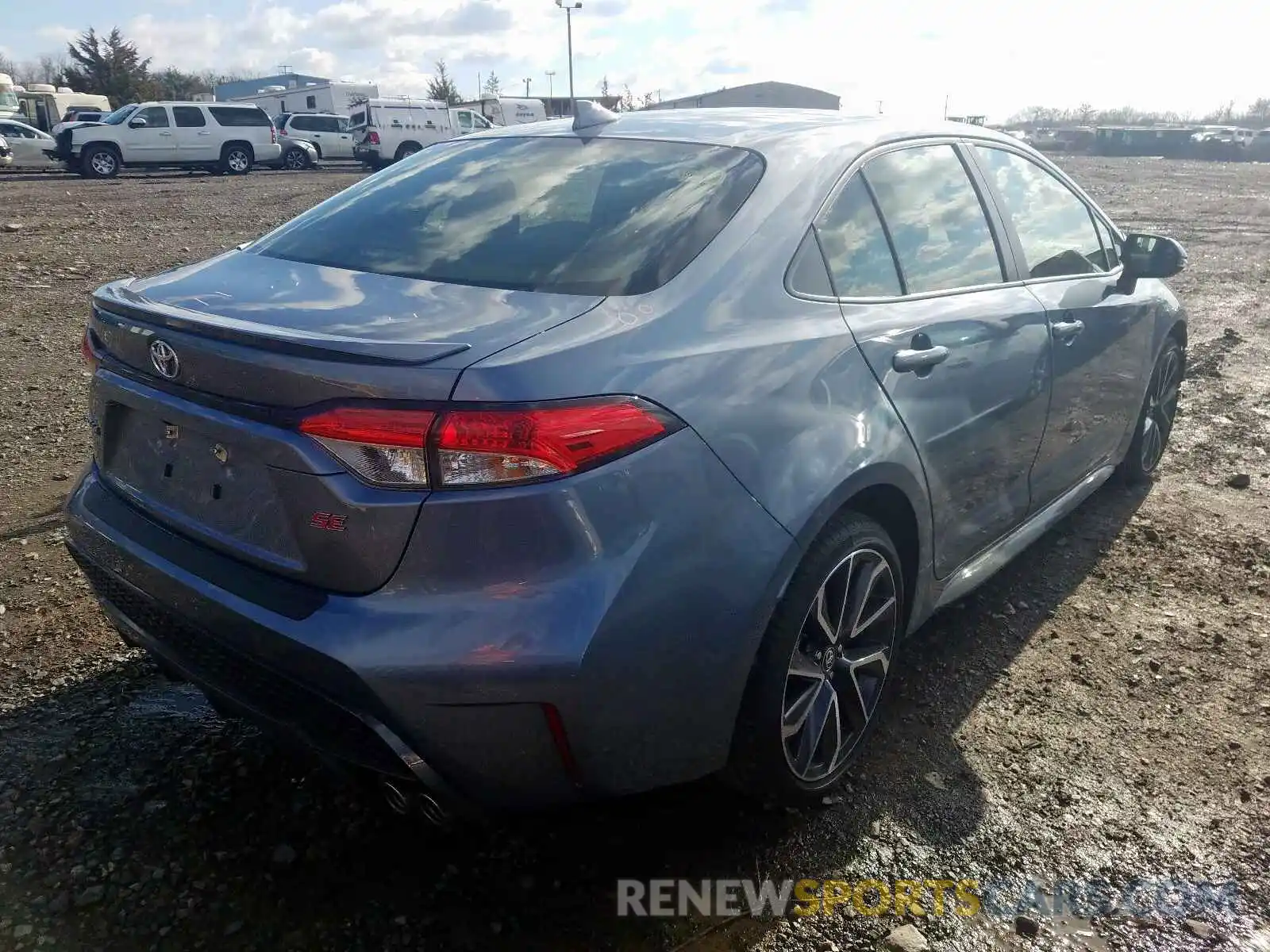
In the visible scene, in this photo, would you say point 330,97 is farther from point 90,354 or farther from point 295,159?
point 90,354

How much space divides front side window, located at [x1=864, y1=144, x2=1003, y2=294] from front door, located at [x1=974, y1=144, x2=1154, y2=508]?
0.21m

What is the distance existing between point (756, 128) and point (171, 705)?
231 centimetres

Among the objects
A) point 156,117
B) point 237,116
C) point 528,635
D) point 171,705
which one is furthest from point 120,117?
point 528,635

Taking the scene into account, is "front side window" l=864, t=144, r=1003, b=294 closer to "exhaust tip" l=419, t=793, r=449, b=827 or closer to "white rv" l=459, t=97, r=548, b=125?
"exhaust tip" l=419, t=793, r=449, b=827

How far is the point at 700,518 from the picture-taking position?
1960 millimetres

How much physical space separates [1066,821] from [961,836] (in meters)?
0.29

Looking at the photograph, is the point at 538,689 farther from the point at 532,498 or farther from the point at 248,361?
the point at 248,361

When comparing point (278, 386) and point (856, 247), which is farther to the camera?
point (856, 247)

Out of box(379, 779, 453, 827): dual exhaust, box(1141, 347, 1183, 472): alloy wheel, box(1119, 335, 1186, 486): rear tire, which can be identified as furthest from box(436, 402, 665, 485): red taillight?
box(1141, 347, 1183, 472): alloy wheel

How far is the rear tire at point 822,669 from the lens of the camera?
219 cm

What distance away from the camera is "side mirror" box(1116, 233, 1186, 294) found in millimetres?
3928

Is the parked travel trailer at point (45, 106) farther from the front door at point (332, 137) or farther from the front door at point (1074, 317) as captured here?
the front door at point (1074, 317)

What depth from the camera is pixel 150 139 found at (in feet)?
81.7

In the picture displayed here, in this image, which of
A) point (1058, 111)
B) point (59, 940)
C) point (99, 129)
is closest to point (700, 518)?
point (59, 940)
